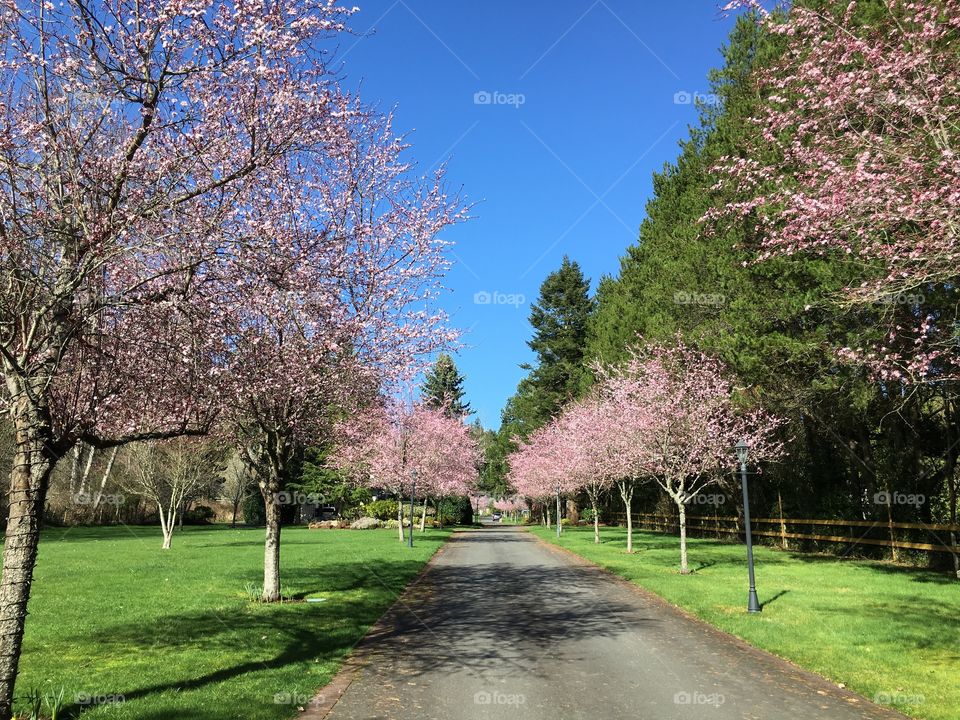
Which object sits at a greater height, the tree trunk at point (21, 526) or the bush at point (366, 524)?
the tree trunk at point (21, 526)

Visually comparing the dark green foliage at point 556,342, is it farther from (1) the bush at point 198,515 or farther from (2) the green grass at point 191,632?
(2) the green grass at point 191,632

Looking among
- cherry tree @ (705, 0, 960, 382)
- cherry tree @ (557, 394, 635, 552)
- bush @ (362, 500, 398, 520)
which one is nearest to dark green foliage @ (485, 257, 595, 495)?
bush @ (362, 500, 398, 520)

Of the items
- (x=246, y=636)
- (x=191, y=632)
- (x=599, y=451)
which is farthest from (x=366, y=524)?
(x=246, y=636)

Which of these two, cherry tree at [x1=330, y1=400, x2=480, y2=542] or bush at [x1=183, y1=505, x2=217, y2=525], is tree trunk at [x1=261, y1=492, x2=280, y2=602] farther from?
bush at [x1=183, y1=505, x2=217, y2=525]

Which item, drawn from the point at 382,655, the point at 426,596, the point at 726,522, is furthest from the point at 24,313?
the point at 726,522

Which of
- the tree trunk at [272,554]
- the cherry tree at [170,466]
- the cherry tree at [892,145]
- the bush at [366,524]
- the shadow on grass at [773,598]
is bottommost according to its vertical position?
the bush at [366,524]

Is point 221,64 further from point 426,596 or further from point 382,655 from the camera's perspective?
point 426,596

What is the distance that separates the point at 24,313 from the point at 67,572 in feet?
50.2

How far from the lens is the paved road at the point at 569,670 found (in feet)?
22.9

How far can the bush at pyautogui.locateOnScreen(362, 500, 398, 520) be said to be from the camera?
53.3 meters

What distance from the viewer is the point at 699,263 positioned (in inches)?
985

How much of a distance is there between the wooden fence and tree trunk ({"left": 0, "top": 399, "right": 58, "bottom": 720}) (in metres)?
22.3

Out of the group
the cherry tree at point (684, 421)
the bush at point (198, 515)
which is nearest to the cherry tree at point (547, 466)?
the cherry tree at point (684, 421)

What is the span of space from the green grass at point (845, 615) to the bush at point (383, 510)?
32111mm
